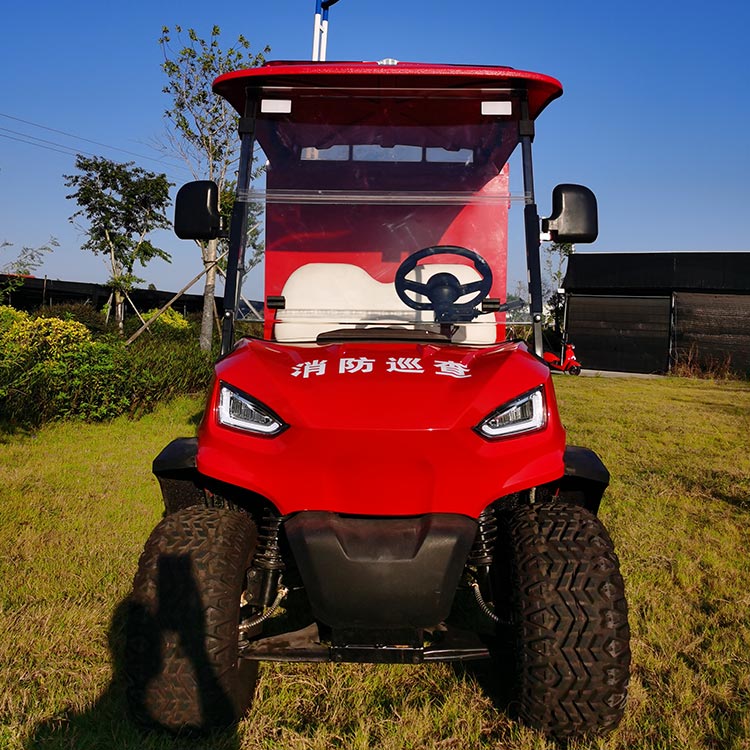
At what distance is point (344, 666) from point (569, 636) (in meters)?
1.08

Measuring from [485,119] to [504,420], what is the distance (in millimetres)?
1505

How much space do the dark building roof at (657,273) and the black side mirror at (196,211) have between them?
21.6 meters

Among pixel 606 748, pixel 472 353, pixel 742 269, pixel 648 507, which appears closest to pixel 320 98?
pixel 472 353

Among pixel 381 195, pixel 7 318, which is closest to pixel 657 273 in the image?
pixel 7 318

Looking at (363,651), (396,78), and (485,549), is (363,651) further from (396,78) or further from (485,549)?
(396,78)

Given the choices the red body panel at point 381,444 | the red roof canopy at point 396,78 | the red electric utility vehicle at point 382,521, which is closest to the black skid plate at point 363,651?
the red electric utility vehicle at point 382,521

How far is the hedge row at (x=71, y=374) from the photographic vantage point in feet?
23.2

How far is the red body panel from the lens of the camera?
2.22 metres

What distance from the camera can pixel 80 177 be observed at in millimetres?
23578

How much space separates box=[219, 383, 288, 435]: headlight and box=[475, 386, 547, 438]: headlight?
0.63 m

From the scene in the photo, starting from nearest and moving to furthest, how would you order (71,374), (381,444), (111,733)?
(381,444), (111,733), (71,374)

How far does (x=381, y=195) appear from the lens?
3.32 m

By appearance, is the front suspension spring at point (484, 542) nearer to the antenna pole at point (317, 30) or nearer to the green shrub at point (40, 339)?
the antenna pole at point (317, 30)

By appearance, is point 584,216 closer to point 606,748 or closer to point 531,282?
point 531,282
